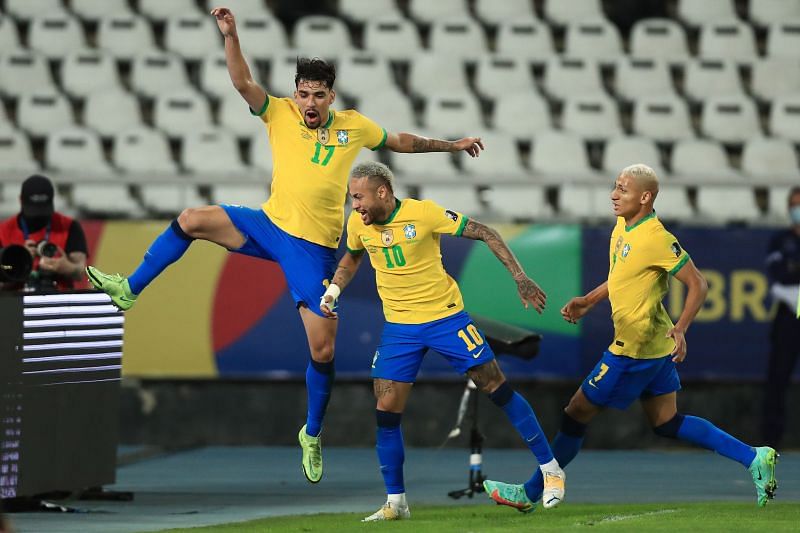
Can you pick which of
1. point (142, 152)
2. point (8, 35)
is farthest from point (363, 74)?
point (8, 35)

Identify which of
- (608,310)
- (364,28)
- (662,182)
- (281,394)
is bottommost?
(281,394)

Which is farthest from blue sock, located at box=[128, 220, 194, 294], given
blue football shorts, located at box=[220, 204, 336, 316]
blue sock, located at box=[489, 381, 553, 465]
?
blue sock, located at box=[489, 381, 553, 465]

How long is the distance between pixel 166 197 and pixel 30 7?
4591mm

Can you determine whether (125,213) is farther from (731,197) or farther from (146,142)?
(731,197)

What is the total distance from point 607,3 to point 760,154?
14.1ft

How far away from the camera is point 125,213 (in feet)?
46.9

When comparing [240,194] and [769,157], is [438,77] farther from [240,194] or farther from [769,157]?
[769,157]

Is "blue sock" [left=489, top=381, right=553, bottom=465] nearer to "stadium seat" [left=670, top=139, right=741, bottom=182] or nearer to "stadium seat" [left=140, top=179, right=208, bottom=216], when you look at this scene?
"stadium seat" [left=140, top=179, right=208, bottom=216]

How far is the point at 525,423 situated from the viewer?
28.4 feet

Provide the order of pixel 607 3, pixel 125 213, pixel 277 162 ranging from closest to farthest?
1. pixel 277 162
2. pixel 125 213
3. pixel 607 3

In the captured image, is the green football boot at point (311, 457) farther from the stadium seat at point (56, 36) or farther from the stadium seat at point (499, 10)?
the stadium seat at point (499, 10)

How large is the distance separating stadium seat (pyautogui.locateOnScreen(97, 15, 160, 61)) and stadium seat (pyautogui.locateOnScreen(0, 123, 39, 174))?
210 centimetres

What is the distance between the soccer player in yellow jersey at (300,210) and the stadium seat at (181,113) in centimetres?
743

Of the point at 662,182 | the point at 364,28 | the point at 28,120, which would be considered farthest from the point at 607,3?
the point at 28,120
